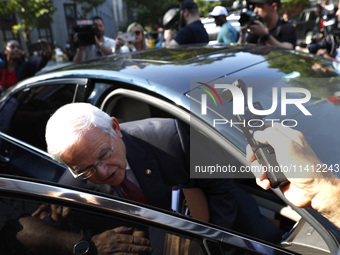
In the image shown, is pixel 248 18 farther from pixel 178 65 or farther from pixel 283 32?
pixel 178 65

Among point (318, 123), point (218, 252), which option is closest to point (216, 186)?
point (318, 123)

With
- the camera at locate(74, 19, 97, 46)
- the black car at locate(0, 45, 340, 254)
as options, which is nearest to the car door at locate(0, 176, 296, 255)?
the black car at locate(0, 45, 340, 254)

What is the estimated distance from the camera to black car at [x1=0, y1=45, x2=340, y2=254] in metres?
1.03

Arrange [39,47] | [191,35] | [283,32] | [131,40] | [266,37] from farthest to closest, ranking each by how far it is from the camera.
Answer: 1. [39,47]
2. [131,40]
3. [191,35]
4. [283,32]
5. [266,37]

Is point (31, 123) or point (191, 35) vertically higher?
point (191, 35)

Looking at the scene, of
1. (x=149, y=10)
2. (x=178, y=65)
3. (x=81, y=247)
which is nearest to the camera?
(x=81, y=247)

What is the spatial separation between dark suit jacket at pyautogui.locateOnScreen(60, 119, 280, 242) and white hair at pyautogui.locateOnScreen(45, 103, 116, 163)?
0.82ft

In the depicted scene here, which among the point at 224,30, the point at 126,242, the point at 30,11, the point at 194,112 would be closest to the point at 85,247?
the point at 126,242

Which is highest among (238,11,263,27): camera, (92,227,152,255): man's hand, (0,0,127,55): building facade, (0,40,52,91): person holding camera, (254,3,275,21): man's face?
(254,3,275,21): man's face

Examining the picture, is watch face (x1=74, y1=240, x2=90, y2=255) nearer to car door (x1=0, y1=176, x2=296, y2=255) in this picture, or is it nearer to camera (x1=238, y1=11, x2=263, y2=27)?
car door (x1=0, y1=176, x2=296, y2=255)

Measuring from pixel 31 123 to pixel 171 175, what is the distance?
1258mm

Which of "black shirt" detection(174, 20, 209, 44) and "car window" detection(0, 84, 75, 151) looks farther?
"black shirt" detection(174, 20, 209, 44)

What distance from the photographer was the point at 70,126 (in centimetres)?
150

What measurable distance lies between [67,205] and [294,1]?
Result: 97.4ft
